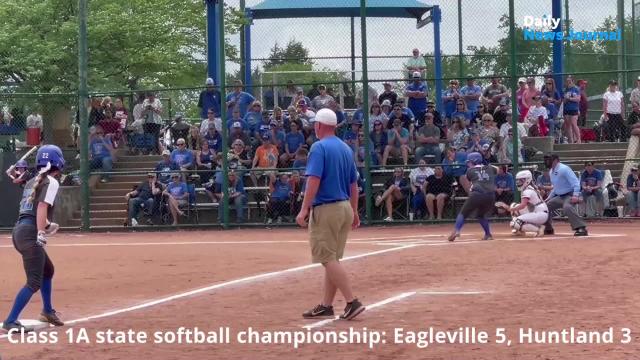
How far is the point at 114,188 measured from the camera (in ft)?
85.8

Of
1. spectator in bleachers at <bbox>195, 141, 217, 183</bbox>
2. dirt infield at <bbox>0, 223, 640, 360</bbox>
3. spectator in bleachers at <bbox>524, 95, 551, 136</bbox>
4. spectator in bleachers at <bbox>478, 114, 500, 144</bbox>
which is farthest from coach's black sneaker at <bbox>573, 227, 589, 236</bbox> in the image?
spectator in bleachers at <bbox>195, 141, 217, 183</bbox>

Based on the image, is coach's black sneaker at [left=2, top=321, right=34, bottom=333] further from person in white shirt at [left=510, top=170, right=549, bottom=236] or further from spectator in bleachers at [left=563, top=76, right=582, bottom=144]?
spectator in bleachers at [left=563, top=76, right=582, bottom=144]

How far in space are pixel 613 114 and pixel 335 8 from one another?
8.16m

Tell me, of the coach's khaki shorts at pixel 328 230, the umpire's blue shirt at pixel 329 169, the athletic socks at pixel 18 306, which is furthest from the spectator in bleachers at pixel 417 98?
the athletic socks at pixel 18 306

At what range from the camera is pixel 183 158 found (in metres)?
24.9

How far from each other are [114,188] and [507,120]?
9.18m

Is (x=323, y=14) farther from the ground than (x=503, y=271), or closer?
farther from the ground

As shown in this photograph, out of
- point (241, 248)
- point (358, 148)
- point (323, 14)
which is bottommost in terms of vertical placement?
point (241, 248)

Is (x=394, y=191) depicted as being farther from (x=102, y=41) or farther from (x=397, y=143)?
(x=102, y=41)

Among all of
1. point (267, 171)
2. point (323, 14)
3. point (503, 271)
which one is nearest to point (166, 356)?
point (503, 271)

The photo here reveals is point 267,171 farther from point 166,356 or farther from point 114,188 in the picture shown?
point 166,356

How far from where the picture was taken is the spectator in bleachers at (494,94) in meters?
25.2

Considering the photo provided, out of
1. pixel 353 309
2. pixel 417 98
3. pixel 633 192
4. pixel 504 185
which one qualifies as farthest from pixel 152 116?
pixel 353 309

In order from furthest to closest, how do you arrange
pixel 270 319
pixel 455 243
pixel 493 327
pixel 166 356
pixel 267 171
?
pixel 267 171, pixel 455 243, pixel 270 319, pixel 493 327, pixel 166 356
